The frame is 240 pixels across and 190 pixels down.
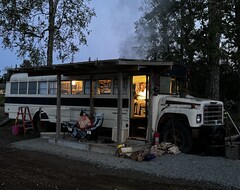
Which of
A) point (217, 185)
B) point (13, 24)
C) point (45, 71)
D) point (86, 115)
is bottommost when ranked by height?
point (217, 185)

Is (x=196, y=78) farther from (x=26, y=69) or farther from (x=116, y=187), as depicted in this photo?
(x=116, y=187)

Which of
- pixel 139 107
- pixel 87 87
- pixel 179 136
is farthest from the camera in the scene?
pixel 87 87

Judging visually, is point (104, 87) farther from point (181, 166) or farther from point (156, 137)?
point (181, 166)

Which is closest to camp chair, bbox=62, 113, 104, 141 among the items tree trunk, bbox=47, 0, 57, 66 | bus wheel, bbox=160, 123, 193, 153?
bus wheel, bbox=160, 123, 193, 153

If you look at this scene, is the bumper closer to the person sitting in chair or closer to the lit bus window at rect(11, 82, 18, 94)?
the person sitting in chair

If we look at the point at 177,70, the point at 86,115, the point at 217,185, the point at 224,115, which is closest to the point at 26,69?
the point at 86,115

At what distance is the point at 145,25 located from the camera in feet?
75.4

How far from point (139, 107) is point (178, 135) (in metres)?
1.72

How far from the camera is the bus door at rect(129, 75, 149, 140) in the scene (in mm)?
11802

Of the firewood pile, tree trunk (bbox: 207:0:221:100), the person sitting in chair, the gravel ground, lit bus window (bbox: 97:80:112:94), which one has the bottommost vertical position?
the gravel ground

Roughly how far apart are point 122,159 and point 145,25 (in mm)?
14463

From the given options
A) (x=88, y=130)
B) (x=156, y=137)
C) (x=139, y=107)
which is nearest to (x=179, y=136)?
(x=156, y=137)

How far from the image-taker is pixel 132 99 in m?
11.9

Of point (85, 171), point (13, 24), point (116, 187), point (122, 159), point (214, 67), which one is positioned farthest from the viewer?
point (13, 24)
